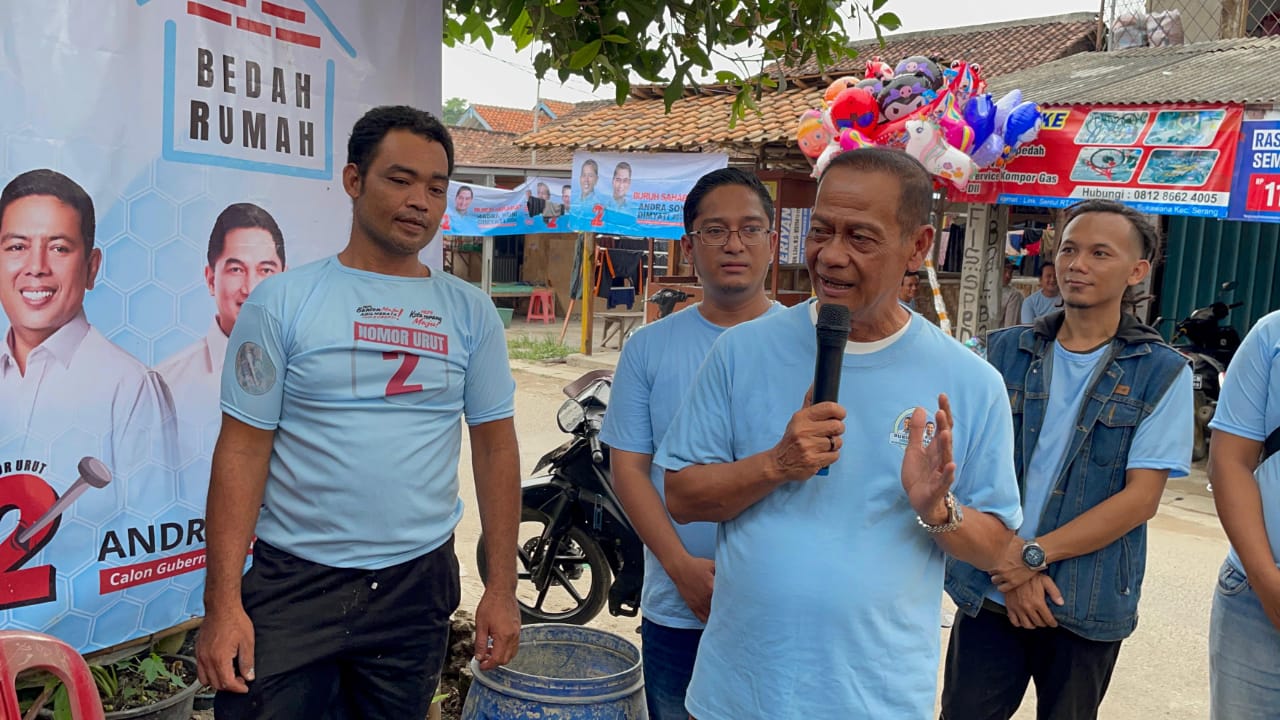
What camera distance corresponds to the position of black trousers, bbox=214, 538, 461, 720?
94.1 inches

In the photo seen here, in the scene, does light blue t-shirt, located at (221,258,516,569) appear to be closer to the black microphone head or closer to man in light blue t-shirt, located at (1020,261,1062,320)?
the black microphone head

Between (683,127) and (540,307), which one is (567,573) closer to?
(683,127)

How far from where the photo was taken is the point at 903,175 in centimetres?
196

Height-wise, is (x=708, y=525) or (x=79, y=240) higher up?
(x=79, y=240)

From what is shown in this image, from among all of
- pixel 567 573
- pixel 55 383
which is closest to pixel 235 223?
pixel 55 383

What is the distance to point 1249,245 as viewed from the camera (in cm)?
1105

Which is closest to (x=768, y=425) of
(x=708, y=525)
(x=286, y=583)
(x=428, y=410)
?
(x=708, y=525)

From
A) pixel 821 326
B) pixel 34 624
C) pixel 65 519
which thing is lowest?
pixel 34 624

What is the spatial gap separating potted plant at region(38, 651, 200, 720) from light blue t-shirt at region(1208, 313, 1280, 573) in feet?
10.1

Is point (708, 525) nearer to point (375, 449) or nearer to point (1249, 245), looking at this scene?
point (375, 449)

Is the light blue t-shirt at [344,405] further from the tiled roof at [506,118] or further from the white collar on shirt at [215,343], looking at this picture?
the tiled roof at [506,118]

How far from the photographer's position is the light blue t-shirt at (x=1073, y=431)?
9.25ft

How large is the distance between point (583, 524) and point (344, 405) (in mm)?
2978

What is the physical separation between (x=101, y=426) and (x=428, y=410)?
107cm
